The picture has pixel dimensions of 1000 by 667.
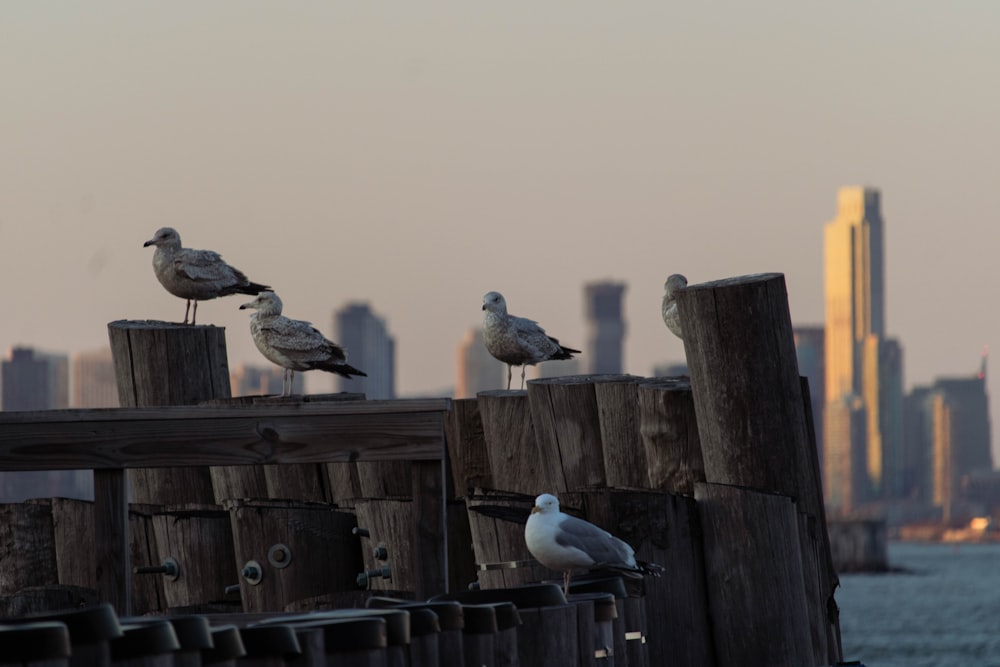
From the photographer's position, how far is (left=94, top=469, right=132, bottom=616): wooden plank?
341 inches

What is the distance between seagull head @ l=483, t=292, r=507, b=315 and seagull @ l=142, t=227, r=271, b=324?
1824 mm

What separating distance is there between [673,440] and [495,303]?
5.56 metres

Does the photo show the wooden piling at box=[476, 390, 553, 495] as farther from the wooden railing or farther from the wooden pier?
the wooden railing

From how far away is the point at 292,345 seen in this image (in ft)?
44.2

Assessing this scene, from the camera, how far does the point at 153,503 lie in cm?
1274

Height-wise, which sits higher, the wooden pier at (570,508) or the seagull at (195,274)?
the seagull at (195,274)

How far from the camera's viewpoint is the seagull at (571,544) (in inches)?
319

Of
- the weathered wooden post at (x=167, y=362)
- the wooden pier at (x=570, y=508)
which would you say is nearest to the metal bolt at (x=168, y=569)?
the wooden pier at (x=570, y=508)

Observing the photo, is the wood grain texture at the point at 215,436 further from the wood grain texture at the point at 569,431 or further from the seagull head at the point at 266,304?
the seagull head at the point at 266,304

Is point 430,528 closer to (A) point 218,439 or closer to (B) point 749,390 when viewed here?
(A) point 218,439

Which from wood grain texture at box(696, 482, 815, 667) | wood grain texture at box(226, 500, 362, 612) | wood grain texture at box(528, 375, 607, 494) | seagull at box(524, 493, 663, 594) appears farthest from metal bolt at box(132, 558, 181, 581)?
wood grain texture at box(696, 482, 815, 667)

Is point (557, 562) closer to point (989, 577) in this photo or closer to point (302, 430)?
point (302, 430)

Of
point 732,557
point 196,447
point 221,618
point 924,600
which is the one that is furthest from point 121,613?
point 924,600

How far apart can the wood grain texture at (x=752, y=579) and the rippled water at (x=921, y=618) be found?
32.4 metres
